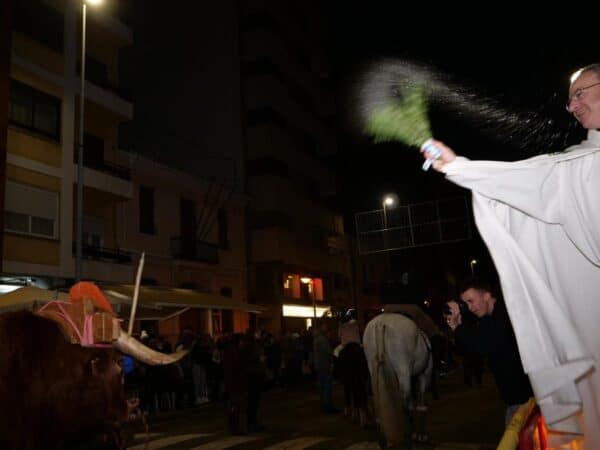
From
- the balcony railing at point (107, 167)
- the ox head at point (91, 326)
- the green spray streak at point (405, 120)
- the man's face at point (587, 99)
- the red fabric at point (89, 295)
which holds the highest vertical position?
the balcony railing at point (107, 167)

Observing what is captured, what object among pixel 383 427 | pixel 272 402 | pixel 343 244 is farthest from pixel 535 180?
pixel 343 244

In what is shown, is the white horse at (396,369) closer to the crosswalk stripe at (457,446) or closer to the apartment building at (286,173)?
the crosswalk stripe at (457,446)

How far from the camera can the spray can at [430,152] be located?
232 cm

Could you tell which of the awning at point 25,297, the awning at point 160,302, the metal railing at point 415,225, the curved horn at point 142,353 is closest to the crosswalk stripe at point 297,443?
the awning at point 25,297

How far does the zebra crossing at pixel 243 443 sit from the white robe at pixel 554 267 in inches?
259

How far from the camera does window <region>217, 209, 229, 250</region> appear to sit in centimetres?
3047

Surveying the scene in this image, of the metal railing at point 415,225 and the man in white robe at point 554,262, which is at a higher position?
the metal railing at point 415,225

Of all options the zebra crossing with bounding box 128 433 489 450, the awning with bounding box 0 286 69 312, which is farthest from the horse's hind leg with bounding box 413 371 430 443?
the awning with bounding box 0 286 69 312

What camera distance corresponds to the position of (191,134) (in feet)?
116

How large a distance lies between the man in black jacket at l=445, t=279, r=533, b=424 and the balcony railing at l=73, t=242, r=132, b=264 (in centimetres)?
1774

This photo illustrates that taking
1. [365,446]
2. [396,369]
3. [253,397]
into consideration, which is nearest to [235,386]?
[253,397]

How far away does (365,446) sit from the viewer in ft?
28.7

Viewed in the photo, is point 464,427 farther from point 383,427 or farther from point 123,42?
point 123,42

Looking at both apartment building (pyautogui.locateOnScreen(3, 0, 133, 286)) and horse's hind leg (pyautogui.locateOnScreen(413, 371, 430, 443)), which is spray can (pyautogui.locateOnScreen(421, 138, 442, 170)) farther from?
apartment building (pyautogui.locateOnScreen(3, 0, 133, 286))
